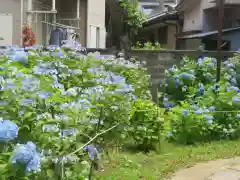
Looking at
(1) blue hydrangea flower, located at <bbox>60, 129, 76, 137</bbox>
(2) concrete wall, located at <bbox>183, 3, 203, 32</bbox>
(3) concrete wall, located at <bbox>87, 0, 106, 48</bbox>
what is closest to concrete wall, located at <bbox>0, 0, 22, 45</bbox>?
(3) concrete wall, located at <bbox>87, 0, 106, 48</bbox>

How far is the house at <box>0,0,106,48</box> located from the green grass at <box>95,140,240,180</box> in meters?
6.60

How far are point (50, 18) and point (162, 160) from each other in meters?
12.5

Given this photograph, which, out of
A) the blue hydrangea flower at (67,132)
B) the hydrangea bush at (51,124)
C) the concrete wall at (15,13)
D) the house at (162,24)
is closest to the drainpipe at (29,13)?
the concrete wall at (15,13)

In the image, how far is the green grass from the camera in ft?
16.7

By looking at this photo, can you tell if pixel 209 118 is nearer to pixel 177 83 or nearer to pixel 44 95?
pixel 177 83

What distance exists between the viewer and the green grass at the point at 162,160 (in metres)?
5.09

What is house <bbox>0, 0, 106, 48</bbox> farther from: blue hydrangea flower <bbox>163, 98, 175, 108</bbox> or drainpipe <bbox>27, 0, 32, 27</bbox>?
blue hydrangea flower <bbox>163, 98, 175, 108</bbox>

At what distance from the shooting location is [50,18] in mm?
17516

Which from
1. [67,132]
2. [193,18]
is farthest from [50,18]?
[67,132]

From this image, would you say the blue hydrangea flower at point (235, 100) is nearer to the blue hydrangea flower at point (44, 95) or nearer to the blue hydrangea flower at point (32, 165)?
the blue hydrangea flower at point (44, 95)

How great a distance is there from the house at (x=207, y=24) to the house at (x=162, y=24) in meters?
1.83

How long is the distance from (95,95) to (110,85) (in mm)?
285

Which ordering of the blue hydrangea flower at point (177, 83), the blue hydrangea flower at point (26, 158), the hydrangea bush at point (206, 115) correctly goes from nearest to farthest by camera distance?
the blue hydrangea flower at point (26, 158) < the hydrangea bush at point (206, 115) < the blue hydrangea flower at point (177, 83)

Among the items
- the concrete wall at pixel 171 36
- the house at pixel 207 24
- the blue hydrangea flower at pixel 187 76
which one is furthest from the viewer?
→ the concrete wall at pixel 171 36
